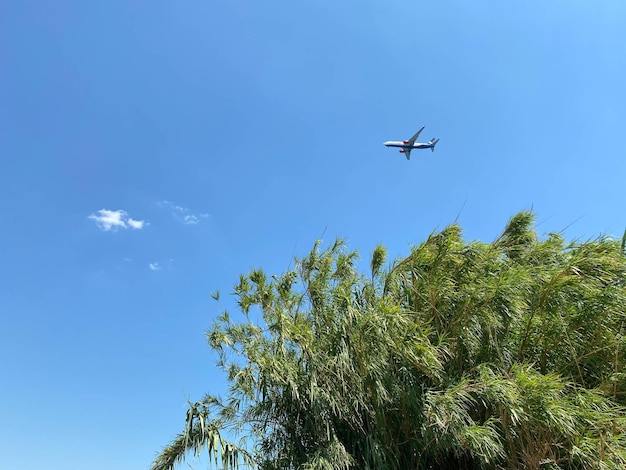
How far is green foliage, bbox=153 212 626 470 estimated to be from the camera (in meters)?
4.62

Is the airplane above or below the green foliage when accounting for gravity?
above

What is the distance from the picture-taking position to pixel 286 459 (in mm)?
5211

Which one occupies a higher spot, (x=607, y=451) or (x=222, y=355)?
(x=222, y=355)

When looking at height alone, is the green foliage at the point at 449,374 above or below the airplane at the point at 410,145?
below

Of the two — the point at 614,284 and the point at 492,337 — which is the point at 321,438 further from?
the point at 614,284

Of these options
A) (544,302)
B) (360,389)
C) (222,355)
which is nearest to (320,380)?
(360,389)

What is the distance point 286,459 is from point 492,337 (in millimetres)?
2672

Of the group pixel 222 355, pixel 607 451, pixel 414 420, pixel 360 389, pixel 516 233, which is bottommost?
pixel 607 451

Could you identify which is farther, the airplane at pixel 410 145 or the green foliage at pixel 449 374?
the airplane at pixel 410 145

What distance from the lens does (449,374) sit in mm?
5234

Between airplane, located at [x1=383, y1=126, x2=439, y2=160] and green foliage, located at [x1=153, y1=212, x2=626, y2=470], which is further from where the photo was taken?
airplane, located at [x1=383, y1=126, x2=439, y2=160]

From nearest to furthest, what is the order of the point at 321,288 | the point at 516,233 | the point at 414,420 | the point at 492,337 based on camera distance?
the point at 414,420 → the point at 492,337 → the point at 321,288 → the point at 516,233

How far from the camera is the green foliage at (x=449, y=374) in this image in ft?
15.1

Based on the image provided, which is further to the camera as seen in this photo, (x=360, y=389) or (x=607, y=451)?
(x=360, y=389)
